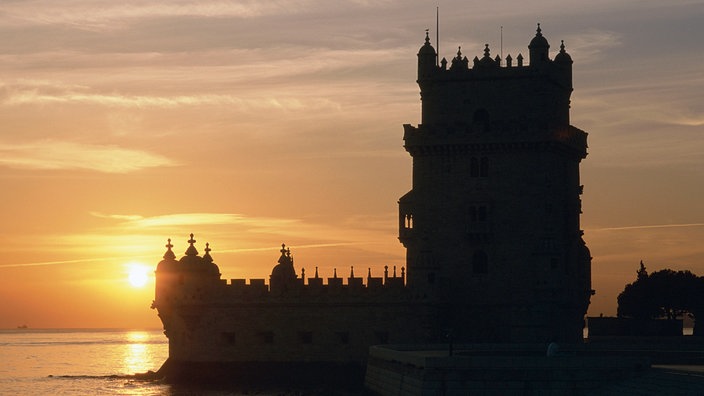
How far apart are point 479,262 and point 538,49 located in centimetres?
1357

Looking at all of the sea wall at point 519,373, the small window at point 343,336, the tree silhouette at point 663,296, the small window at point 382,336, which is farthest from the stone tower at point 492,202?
the tree silhouette at point 663,296

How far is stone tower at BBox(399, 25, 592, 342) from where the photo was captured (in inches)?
3346

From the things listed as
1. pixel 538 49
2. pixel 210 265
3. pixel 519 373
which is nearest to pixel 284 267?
pixel 210 265

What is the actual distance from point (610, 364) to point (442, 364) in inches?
284

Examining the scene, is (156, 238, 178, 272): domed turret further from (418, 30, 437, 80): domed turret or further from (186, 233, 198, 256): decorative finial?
(418, 30, 437, 80): domed turret

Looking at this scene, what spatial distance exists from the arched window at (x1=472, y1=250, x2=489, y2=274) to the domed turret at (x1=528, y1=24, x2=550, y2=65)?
39.7ft

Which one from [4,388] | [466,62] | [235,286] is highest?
[466,62]

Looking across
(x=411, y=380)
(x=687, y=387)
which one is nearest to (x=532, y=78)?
(x=411, y=380)

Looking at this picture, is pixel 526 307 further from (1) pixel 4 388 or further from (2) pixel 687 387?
(1) pixel 4 388

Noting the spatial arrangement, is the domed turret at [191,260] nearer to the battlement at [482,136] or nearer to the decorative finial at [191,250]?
the decorative finial at [191,250]

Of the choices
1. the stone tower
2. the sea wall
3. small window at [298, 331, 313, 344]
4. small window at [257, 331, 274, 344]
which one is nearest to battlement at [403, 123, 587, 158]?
the stone tower

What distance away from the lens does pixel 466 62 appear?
87188 mm

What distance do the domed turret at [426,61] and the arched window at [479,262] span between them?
1164cm

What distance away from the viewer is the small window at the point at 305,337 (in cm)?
8662
